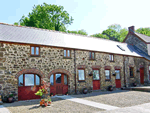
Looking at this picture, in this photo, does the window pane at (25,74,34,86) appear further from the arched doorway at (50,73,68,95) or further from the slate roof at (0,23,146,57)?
the slate roof at (0,23,146,57)

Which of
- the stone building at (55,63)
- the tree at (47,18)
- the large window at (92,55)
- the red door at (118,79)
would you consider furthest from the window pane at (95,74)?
the tree at (47,18)

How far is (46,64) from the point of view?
46.8 ft

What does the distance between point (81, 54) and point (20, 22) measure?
85.5ft

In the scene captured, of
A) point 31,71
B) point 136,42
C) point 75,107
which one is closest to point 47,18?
point 136,42

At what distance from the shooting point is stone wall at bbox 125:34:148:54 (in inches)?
980

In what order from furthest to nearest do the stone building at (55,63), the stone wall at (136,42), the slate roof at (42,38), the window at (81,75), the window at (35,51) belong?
1. the stone wall at (136,42)
2. the window at (81,75)
3. the window at (35,51)
4. the slate roof at (42,38)
5. the stone building at (55,63)

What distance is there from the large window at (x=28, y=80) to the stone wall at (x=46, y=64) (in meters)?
0.45

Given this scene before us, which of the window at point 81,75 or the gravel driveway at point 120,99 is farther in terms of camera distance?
the window at point 81,75

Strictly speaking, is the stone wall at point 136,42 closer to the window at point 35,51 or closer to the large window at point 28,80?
the window at point 35,51

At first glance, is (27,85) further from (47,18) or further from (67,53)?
(47,18)

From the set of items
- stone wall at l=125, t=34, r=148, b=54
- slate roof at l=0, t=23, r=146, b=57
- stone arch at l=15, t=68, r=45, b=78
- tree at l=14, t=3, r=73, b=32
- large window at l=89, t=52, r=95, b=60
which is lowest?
stone arch at l=15, t=68, r=45, b=78

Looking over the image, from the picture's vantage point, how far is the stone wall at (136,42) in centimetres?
2489

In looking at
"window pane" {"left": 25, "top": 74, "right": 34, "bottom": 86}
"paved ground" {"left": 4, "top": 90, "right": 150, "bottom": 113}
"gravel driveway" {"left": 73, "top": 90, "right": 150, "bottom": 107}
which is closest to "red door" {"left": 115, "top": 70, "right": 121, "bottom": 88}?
"gravel driveway" {"left": 73, "top": 90, "right": 150, "bottom": 107}

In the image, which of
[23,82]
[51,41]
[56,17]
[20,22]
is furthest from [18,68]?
[20,22]
